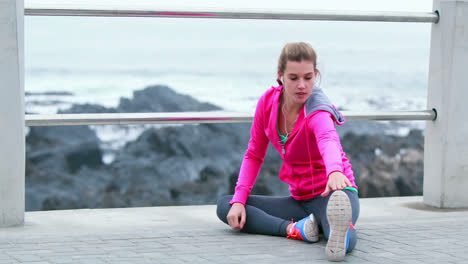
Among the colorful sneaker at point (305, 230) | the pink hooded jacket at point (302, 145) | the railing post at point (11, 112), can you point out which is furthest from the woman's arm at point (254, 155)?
the railing post at point (11, 112)

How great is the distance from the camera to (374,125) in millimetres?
7969

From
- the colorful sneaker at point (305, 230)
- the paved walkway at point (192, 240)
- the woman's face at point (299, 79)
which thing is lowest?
the paved walkway at point (192, 240)

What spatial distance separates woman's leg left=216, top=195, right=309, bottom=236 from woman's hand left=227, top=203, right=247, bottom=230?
1.1 inches

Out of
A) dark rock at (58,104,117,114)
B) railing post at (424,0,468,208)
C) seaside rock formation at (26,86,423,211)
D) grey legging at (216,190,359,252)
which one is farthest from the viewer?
dark rock at (58,104,117,114)

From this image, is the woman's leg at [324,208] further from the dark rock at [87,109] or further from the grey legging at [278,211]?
the dark rock at [87,109]

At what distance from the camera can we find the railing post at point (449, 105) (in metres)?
3.04

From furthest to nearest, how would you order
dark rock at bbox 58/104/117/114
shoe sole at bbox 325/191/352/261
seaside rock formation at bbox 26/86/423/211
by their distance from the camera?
dark rock at bbox 58/104/117/114
seaside rock formation at bbox 26/86/423/211
shoe sole at bbox 325/191/352/261

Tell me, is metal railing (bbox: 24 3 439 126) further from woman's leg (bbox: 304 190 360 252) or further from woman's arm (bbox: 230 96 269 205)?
woman's leg (bbox: 304 190 360 252)

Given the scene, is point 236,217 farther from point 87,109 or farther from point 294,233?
point 87,109

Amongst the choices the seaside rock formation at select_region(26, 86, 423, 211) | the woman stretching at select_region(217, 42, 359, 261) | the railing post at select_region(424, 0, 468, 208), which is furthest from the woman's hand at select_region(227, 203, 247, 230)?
the seaside rock formation at select_region(26, 86, 423, 211)

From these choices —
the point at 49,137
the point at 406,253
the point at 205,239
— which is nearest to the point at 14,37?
the point at 205,239

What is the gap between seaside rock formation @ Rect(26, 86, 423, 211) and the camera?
23.7 feet

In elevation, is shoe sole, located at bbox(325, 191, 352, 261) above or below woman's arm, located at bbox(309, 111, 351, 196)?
below

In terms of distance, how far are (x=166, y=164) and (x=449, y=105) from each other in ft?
15.2
